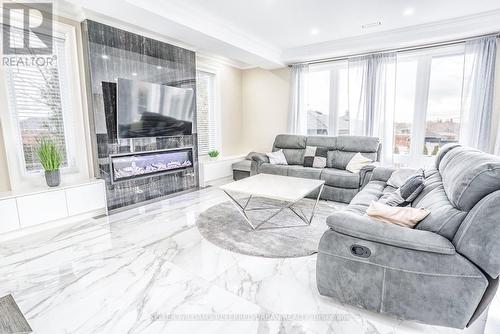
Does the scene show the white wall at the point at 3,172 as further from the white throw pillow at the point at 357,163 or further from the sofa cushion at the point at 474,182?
the white throw pillow at the point at 357,163

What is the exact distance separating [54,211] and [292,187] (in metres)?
2.86

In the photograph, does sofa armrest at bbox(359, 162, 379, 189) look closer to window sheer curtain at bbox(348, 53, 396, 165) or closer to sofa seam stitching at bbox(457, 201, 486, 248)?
window sheer curtain at bbox(348, 53, 396, 165)

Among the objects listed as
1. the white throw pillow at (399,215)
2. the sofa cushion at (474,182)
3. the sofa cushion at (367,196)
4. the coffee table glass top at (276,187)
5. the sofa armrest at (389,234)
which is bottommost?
the sofa cushion at (367,196)

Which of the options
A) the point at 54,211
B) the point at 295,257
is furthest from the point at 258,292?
the point at 54,211

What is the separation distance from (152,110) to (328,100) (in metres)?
3.40

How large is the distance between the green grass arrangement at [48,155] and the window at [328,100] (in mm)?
4433

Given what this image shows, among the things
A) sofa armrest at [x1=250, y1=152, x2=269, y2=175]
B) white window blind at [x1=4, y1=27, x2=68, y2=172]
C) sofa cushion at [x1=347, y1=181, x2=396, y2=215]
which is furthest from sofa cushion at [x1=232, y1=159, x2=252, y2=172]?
white window blind at [x1=4, y1=27, x2=68, y2=172]

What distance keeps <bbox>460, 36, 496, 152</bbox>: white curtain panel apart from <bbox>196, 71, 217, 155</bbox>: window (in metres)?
4.40

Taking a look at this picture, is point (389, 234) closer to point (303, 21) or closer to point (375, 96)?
point (303, 21)

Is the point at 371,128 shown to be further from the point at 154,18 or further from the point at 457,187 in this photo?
the point at 154,18

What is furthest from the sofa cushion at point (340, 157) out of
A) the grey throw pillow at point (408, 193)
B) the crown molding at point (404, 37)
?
the grey throw pillow at point (408, 193)

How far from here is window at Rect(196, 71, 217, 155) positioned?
5.32 metres

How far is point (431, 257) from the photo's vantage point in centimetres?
146

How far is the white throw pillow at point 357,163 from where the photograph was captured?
413cm
